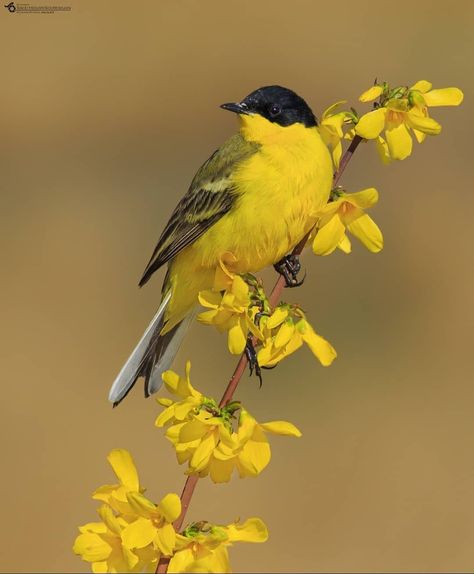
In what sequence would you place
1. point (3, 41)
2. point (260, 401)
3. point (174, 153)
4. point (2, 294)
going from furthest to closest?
point (3, 41), point (174, 153), point (2, 294), point (260, 401)

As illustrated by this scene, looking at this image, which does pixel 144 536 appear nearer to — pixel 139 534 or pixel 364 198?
pixel 139 534

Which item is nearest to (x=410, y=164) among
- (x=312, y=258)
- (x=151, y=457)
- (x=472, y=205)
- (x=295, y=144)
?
(x=472, y=205)

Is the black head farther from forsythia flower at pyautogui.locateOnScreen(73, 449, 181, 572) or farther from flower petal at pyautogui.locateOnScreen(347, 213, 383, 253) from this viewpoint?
forsythia flower at pyautogui.locateOnScreen(73, 449, 181, 572)

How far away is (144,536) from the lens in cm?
222

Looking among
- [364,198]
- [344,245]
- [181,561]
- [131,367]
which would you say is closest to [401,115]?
[364,198]

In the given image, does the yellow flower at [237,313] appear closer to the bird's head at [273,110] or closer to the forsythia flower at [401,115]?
the forsythia flower at [401,115]

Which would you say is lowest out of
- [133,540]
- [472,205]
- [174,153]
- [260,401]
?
[133,540]

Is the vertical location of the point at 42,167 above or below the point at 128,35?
below

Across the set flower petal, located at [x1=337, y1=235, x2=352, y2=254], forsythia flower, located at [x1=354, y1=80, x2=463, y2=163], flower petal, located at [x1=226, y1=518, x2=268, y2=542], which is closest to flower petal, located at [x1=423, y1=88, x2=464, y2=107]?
forsythia flower, located at [x1=354, y1=80, x2=463, y2=163]

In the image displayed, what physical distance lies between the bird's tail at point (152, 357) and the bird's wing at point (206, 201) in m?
0.18

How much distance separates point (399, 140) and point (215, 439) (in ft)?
2.98

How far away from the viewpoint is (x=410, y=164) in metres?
11.4

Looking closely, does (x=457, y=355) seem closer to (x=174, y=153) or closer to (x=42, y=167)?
(x=174, y=153)

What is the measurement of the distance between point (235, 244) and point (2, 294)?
7.04m
